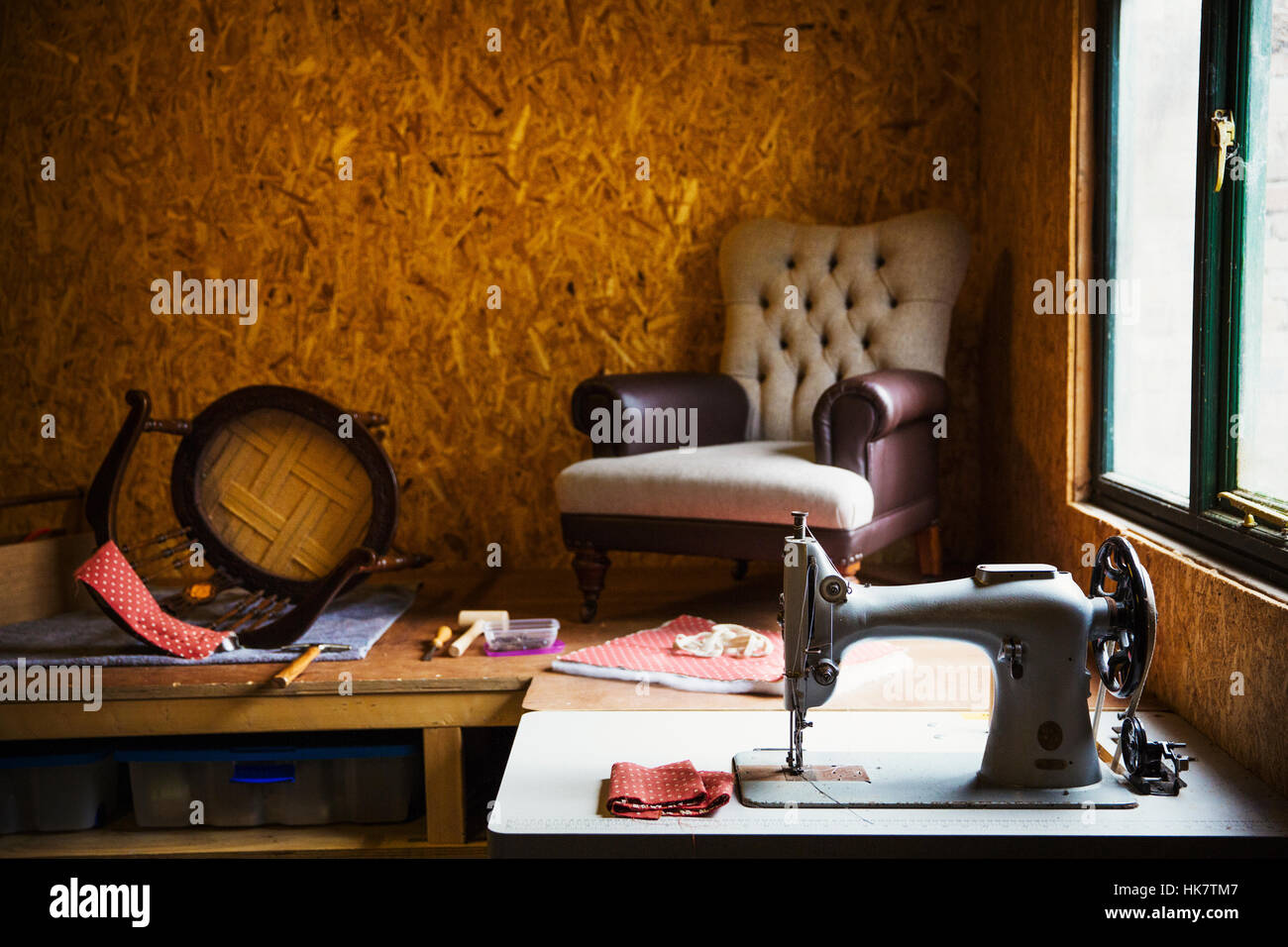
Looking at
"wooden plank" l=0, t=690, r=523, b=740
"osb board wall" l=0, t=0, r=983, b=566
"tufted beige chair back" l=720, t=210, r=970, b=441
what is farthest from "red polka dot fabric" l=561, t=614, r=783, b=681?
"osb board wall" l=0, t=0, r=983, b=566

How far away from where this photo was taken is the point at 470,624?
2.72 m

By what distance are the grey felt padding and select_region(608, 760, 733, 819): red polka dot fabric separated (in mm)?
1203

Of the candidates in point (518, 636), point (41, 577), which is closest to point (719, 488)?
point (518, 636)

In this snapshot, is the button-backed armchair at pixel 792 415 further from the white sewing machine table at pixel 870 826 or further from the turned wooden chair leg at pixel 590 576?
the white sewing machine table at pixel 870 826

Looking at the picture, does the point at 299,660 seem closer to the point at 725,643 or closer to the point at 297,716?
the point at 297,716

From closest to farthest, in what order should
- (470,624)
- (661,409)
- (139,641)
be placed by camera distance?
(139,641) → (470,624) → (661,409)

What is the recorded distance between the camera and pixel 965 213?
3680 millimetres

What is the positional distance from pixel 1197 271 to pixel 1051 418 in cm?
88

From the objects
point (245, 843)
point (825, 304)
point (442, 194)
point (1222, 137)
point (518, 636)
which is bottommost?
point (245, 843)

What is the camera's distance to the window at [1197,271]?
72.0 inches

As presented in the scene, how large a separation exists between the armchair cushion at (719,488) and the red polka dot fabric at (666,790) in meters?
1.15

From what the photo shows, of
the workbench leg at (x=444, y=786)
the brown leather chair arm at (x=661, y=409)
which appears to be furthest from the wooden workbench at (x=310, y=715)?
the brown leather chair arm at (x=661, y=409)

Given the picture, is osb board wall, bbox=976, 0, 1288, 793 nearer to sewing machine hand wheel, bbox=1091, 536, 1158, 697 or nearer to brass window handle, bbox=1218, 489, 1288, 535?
brass window handle, bbox=1218, 489, 1288, 535
